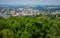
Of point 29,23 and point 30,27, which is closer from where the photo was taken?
point 30,27

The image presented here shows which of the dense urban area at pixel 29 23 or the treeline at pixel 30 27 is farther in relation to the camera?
the dense urban area at pixel 29 23

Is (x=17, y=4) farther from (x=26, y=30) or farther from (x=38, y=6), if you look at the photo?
(x=26, y=30)

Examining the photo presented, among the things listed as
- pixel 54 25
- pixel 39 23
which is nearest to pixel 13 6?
pixel 39 23

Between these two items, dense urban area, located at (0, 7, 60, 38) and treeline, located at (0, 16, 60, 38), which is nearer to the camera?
treeline, located at (0, 16, 60, 38)

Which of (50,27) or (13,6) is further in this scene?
A: (13,6)
